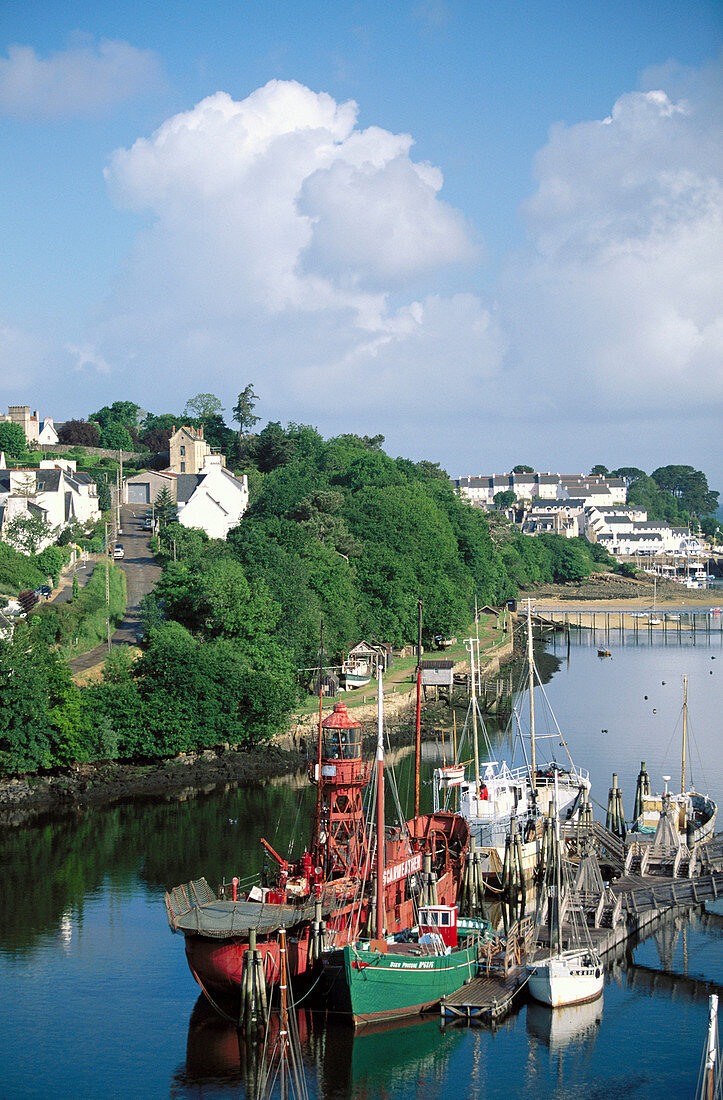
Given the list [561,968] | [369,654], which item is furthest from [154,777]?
[561,968]

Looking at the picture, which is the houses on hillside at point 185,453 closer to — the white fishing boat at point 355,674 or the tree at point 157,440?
the tree at point 157,440

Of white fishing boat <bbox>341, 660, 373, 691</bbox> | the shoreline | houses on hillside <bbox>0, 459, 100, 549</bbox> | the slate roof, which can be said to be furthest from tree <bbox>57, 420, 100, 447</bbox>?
the shoreline

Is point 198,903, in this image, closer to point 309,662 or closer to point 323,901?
point 323,901

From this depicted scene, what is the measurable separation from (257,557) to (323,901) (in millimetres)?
39401

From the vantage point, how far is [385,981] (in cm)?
2397

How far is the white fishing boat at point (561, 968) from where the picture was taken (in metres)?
25.4

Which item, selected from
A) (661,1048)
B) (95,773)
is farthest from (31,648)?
(661,1048)

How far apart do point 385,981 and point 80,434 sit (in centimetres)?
9277

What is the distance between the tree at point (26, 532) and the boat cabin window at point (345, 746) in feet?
126

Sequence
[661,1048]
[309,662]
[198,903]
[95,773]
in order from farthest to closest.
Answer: [309,662], [95,773], [198,903], [661,1048]

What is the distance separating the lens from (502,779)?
38.2 metres

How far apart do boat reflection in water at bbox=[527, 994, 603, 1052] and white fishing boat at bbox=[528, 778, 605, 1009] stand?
145 mm

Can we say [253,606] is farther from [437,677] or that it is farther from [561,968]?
[561,968]

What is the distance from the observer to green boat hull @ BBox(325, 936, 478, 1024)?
23.8 meters
